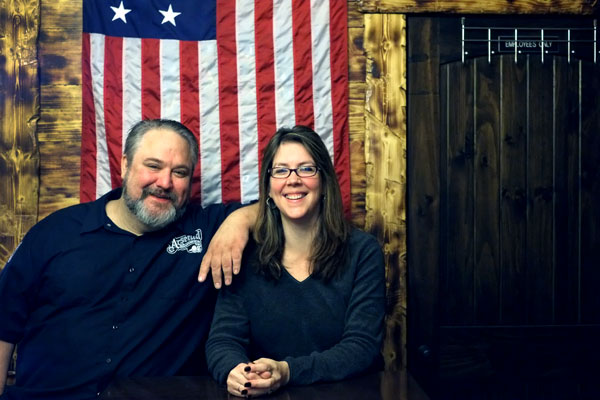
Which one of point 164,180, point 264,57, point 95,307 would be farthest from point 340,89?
point 95,307

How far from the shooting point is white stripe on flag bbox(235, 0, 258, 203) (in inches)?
101

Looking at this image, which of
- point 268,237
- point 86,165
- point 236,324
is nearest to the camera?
point 236,324

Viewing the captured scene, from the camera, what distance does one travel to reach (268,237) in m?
2.04

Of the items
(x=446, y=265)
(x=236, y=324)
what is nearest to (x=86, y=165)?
(x=236, y=324)

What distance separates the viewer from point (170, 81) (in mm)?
2561

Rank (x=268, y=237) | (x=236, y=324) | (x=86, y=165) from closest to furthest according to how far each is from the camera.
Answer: (x=236, y=324), (x=268, y=237), (x=86, y=165)

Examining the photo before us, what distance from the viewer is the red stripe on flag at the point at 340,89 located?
2.58 m

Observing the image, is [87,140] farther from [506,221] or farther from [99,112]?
[506,221]

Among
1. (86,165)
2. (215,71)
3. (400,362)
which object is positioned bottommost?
(400,362)

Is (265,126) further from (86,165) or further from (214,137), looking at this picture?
(86,165)

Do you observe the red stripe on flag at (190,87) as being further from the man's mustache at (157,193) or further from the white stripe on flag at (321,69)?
the white stripe on flag at (321,69)

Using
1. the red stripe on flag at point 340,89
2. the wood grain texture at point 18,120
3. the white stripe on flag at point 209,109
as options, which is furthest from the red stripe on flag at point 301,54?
the wood grain texture at point 18,120

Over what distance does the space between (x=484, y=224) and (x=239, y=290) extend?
1.41 metres

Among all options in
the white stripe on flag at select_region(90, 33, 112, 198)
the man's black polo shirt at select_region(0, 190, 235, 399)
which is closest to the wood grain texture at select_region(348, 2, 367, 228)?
the man's black polo shirt at select_region(0, 190, 235, 399)
